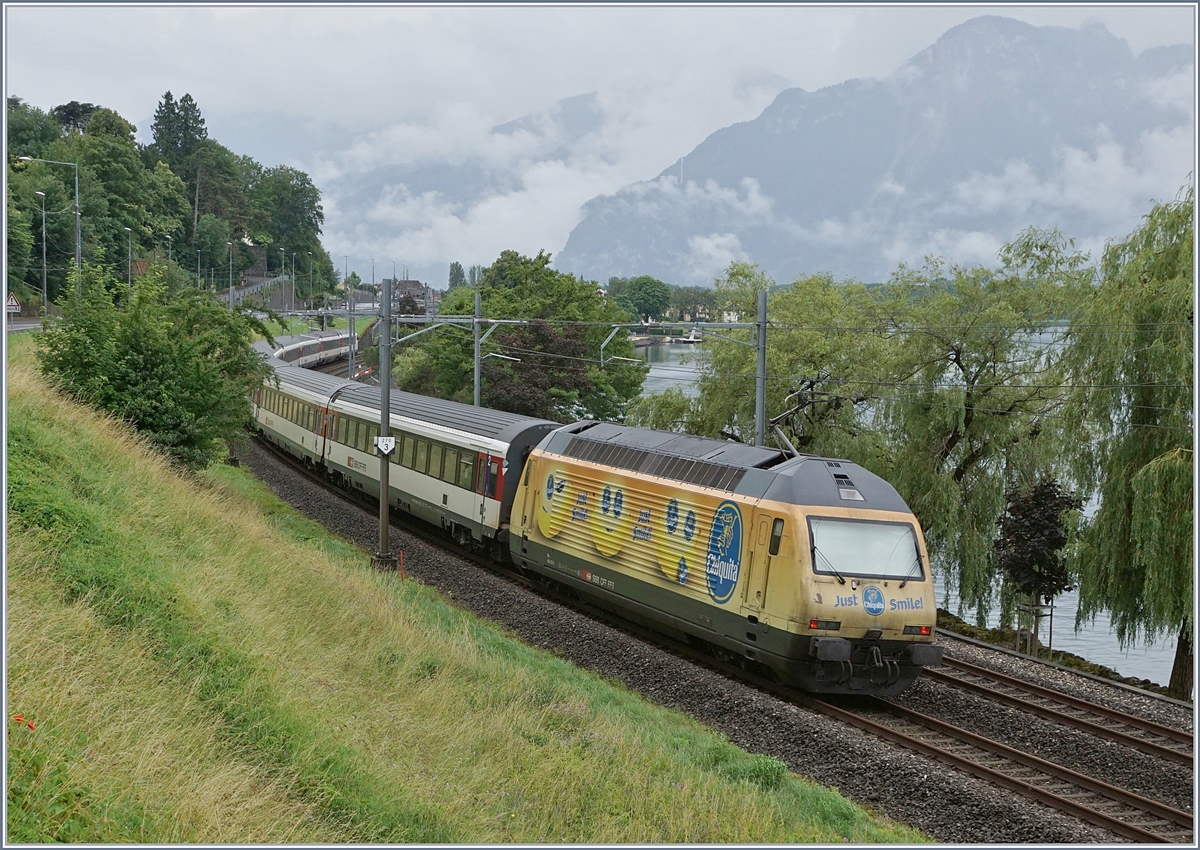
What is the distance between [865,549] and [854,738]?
272 cm

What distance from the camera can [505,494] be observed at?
76.7 ft

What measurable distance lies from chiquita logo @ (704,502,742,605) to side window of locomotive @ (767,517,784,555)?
0.80 metres

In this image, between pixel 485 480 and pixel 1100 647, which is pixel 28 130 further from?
pixel 1100 647

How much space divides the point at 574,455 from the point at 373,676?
366 inches

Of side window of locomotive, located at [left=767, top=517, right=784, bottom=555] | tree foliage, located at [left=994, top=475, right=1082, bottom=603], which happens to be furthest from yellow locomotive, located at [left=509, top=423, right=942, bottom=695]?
tree foliage, located at [left=994, top=475, right=1082, bottom=603]

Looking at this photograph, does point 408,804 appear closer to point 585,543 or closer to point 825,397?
point 585,543

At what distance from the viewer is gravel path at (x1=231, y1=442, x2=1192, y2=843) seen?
11.1m

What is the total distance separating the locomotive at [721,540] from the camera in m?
14.6

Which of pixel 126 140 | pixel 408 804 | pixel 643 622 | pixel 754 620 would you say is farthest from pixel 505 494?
pixel 126 140

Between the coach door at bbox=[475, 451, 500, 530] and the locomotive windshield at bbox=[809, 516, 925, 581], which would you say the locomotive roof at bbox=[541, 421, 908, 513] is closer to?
the locomotive windshield at bbox=[809, 516, 925, 581]

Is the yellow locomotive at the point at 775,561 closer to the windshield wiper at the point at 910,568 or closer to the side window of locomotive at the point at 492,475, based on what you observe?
the windshield wiper at the point at 910,568

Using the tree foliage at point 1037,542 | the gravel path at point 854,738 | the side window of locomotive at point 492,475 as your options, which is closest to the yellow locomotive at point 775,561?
the gravel path at point 854,738

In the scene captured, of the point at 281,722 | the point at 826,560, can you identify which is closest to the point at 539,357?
the point at 826,560

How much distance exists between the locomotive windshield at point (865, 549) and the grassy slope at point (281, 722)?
317cm
